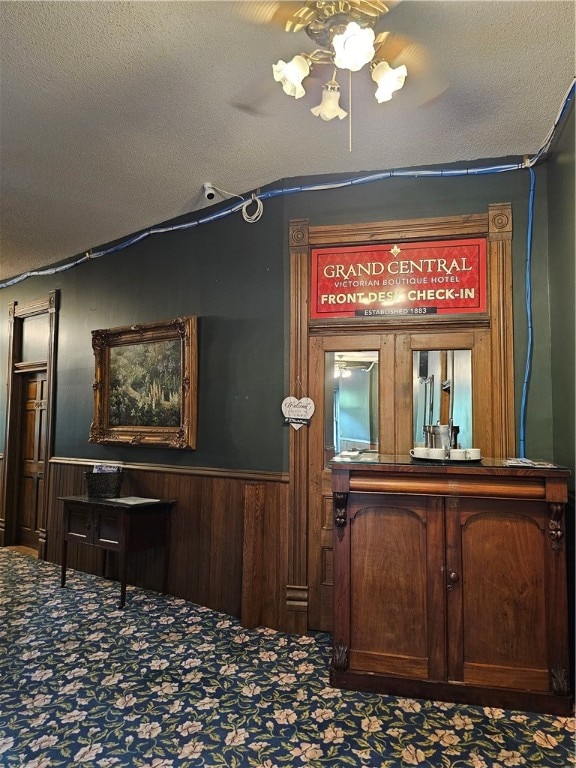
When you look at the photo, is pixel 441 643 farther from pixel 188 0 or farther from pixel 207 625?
pixel 188 0

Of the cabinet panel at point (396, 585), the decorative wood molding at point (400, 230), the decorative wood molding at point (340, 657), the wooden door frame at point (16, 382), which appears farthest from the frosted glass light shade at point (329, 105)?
the wooden door frame at point (16, 382)

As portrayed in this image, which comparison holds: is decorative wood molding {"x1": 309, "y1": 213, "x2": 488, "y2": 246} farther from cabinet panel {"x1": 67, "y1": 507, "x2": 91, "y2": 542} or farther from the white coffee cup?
cabinet panel {"x1": 67, "y1": 507, "x2": 91, "y2": 542}

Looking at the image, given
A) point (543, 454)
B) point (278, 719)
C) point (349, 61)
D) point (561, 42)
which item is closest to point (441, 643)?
point (278, 719)

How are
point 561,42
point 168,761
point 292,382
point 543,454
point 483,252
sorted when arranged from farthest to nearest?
point 292,382 → point 483,252 → point 543,454 → point 561,42 → point 168,761

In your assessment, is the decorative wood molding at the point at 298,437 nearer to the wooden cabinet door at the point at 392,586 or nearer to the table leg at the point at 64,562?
the wooden cabinet door at the point at 392,586

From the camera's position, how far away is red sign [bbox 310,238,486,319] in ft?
10.7

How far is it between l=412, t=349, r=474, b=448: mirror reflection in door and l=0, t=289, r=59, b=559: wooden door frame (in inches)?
156

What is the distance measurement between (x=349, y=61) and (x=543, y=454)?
2.41 meters

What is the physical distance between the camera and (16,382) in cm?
598

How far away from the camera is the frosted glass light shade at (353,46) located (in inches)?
79.0

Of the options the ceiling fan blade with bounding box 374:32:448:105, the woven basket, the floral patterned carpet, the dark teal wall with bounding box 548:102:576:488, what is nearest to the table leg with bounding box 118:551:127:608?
the floral patterned carpet

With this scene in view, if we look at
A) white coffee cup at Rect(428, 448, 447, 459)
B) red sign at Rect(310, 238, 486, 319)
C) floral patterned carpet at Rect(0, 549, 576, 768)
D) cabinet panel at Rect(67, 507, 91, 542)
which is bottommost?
floral patterned carpet at Rect(0, 549, 576, 768)

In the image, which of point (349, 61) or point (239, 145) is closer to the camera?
point (349, 61)

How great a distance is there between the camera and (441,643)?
2.48m
